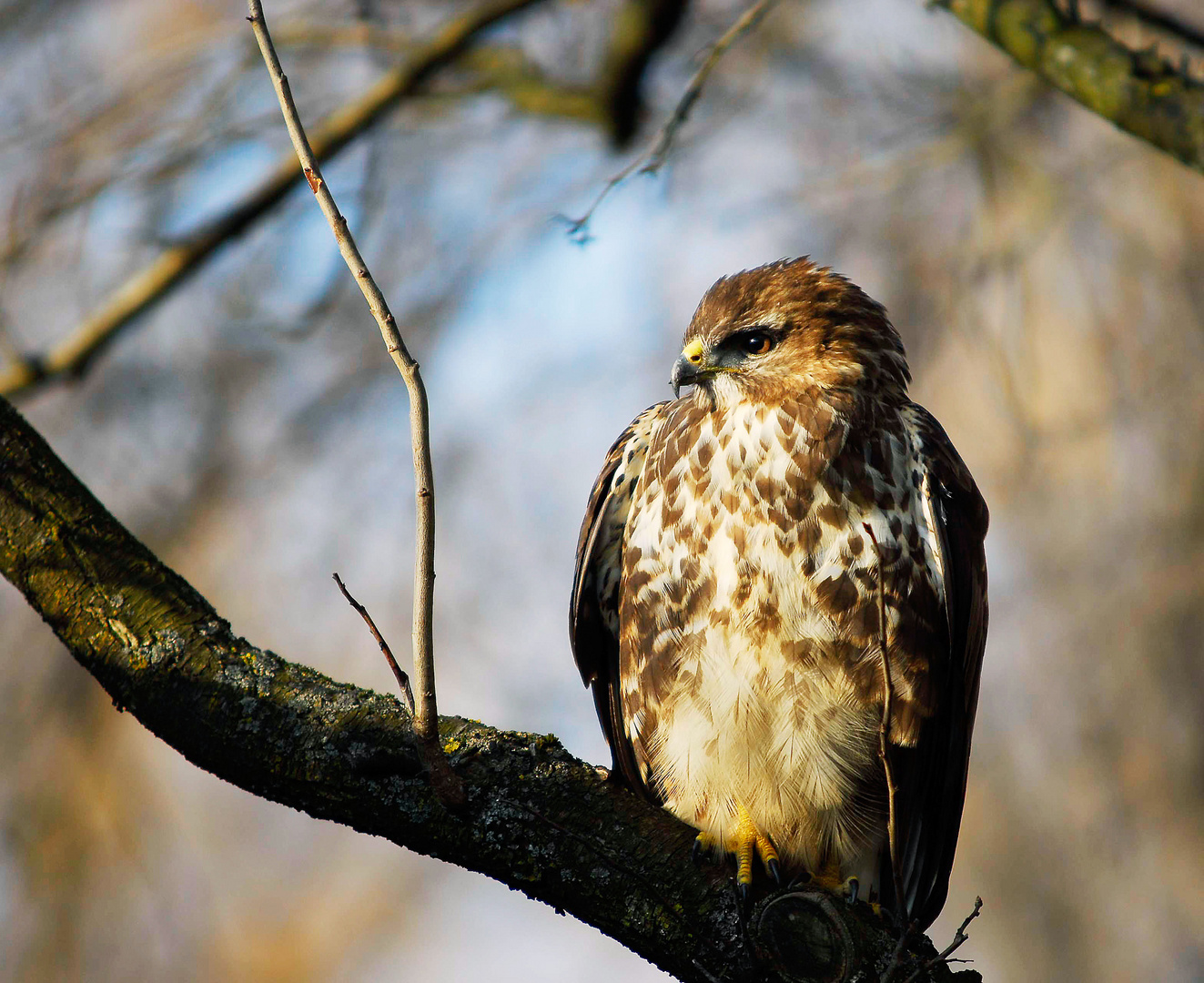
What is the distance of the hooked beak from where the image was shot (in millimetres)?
3287

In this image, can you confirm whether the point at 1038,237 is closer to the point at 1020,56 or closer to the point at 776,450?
the point at 1020,56

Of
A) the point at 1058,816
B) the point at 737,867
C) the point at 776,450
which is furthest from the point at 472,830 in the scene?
the point at 1058,816

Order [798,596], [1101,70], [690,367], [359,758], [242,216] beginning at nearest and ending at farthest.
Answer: [359,758] → [798,596] → [1101,70] → [690,367] → [242,216]

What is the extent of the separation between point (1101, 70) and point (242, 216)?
310 cm

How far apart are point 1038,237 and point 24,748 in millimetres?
5278

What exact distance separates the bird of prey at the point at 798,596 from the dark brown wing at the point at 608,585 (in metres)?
0.01

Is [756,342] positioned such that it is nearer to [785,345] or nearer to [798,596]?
[785,345]

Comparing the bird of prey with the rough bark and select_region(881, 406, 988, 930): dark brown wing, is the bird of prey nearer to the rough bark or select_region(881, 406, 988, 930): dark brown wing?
select_region(881, 406, 988, 930): dark brown wing

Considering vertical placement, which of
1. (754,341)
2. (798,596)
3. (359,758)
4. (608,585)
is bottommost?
(359,758)

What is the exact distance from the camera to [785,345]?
3.35 m

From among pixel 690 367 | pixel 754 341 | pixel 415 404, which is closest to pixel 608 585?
pixel 690 367

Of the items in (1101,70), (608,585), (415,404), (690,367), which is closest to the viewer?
(415,404)

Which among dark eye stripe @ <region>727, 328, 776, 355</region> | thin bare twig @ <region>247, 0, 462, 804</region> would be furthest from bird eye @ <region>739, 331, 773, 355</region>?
thin bare twig @ <region>247, 0, 462, 804</region>

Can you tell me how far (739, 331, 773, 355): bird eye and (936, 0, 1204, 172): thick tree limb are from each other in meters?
1.01
